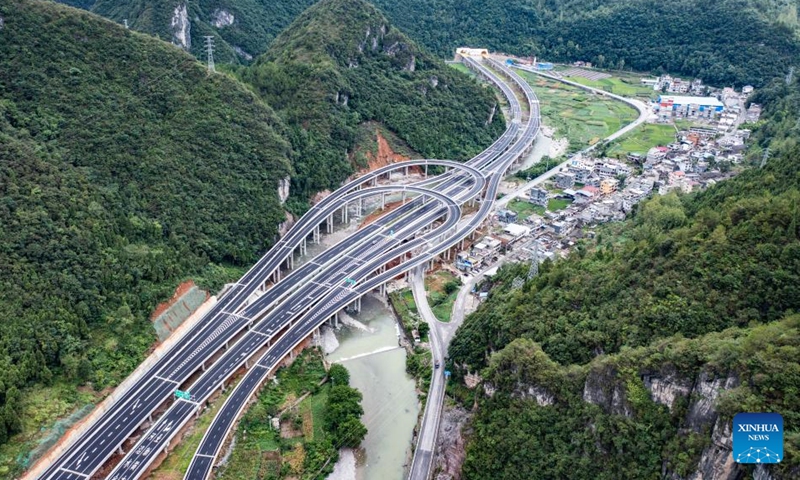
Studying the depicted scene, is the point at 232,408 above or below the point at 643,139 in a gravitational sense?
below

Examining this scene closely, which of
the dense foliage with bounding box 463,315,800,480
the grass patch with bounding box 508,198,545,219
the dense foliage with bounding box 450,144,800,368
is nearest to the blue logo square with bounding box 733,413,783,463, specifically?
the dense foliage with bounding box 463,315,800,480

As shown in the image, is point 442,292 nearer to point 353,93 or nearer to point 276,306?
point 276,306

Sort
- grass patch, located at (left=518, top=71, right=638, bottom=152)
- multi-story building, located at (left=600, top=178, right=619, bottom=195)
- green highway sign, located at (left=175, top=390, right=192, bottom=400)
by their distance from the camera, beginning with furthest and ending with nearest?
1. grass patch, located at (left=518, top=71, right=638, bottom=152)
2. multi-story building, located at (left=600, top=178, right=619, bottom=195)
3. green highway sign, located at (left=175, top=390, right=192, bottom=400)

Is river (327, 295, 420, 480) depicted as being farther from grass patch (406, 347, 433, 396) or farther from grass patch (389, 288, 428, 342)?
grass patch (389, 288, 428, 342)

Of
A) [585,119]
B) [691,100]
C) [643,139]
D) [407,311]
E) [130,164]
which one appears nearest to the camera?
[407,311]

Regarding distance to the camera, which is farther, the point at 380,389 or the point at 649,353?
the point at 380,389

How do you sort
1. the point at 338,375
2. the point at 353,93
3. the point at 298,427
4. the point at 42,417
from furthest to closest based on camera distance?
the point at 353,93, the point at 338,375, the point at 298,427, the point at 42,417

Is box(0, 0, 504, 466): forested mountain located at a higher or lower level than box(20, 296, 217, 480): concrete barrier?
higher

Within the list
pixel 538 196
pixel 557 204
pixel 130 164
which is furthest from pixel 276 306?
pixel 557 204
